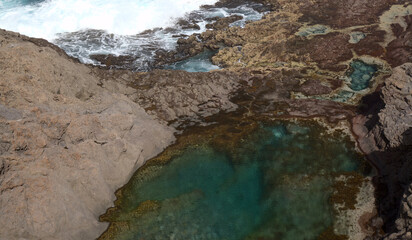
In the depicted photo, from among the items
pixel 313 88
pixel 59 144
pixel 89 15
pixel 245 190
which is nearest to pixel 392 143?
pixel 313 88

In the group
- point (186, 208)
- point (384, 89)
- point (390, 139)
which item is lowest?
point (186, 208)

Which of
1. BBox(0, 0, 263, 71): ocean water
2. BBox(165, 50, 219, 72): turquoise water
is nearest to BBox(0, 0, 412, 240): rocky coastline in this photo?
BBox(165, 50, 219, 72): turquoise water

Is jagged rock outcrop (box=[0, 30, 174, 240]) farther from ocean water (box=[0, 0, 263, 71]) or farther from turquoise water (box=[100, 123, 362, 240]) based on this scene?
ocean water (box=[0, 0, 263, 71])

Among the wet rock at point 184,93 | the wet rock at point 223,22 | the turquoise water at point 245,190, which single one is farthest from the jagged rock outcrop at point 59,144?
the wet rock at point 223,22

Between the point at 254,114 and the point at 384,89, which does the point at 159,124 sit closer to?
the point at 254,114

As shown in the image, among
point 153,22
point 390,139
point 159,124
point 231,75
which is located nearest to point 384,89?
point 390,139

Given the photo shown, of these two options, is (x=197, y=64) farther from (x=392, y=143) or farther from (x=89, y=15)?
(x=392, y=143)
